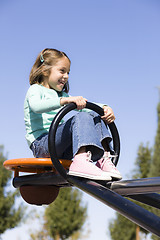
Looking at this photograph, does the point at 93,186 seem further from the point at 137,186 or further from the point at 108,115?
the point at 108,115

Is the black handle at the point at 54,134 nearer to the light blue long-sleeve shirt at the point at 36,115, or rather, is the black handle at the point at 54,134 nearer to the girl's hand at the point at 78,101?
the girl's hand at the point at 78,101

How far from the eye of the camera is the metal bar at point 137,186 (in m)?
1.81

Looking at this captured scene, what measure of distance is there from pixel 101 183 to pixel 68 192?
12500 mm

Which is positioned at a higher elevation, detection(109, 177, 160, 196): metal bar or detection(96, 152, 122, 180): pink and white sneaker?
detection(96, 152, 122, 180): pink and white sneaker

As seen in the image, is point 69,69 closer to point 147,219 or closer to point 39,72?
point 39,72

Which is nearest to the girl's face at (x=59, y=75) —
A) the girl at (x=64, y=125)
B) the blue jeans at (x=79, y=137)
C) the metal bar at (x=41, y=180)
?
the girl at (x=64, y=125)

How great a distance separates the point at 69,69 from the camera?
2617 mm

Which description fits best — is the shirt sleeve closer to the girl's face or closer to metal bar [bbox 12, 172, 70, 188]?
the girl's face

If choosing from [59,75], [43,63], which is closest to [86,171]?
A: [59,75]

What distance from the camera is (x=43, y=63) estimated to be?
8.59 ft

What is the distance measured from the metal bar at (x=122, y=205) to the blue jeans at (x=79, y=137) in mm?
207

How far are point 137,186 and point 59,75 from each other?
106 centimetres

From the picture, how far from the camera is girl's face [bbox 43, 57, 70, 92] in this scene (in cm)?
255

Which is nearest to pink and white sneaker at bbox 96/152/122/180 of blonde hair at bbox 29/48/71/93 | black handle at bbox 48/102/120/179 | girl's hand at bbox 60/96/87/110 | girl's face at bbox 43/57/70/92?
black handle at bbox 48/102/120/179
